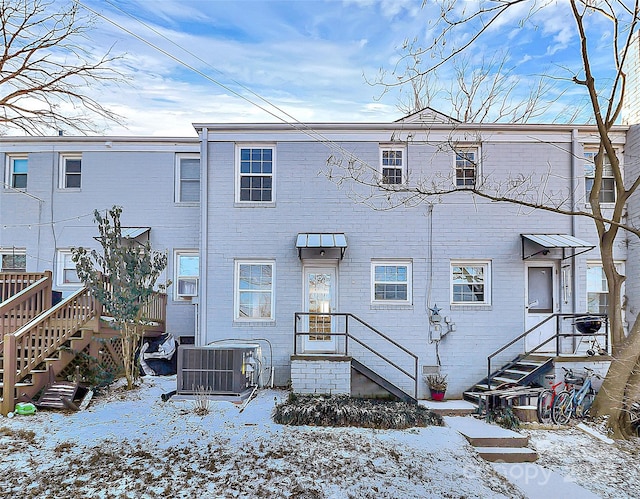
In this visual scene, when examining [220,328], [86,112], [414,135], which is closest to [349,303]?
[220,328]

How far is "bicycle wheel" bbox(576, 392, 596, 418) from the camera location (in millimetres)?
8617

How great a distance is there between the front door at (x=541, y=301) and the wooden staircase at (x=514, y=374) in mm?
660

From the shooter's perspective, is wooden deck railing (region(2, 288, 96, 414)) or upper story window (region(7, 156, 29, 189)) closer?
wooden deck railing (region(2, 288, 96, 414))

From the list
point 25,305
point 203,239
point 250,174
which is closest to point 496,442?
point 203,239

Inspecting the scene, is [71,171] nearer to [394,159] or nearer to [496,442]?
[394,159]

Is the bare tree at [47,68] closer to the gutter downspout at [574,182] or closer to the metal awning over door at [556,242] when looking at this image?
the metal awning over door at [556,242]

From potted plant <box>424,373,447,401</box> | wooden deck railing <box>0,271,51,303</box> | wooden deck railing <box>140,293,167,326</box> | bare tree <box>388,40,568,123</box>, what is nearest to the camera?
wooden deck railing <box>0,271,51,303</box>

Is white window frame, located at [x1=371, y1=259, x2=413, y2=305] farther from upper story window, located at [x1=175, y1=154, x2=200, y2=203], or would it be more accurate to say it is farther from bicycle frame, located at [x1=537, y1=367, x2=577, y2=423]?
upper story window, located at [x1=175, y1=154, x2=200, y2=203]

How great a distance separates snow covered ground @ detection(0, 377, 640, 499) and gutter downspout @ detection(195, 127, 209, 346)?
7.51 feet

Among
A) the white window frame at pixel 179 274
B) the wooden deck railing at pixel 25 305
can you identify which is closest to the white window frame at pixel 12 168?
the white window frame at pixel 179 274

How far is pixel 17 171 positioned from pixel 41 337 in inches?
262

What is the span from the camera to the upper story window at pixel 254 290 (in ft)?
33.2

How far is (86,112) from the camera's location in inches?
388

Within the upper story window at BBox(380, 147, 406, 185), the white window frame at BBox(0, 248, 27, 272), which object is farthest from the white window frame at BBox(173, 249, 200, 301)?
the upper story window at BBox(380, 147, 406, 185)
